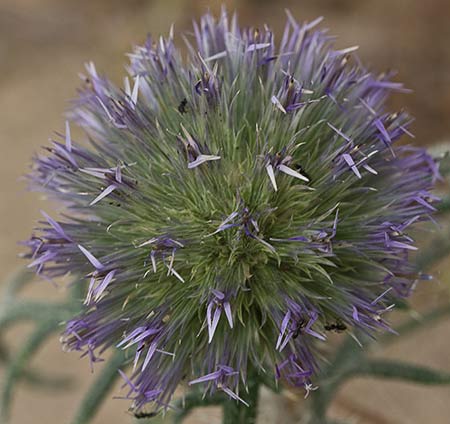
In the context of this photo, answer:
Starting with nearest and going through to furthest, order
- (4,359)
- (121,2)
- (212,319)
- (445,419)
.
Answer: (212,319), (4,359), (445,419), (121,2)

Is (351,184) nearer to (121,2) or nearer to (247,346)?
(247,346)

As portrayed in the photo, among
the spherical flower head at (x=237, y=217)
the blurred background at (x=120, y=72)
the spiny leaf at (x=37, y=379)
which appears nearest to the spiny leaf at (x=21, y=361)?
the spiny leaf at (x=37, y=379)

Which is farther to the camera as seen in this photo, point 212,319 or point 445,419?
point 445,419

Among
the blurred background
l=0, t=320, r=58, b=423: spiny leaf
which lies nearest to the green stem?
l=0, t=320, r=58, b=423: spiny leaf

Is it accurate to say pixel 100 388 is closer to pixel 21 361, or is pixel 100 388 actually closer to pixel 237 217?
pixel 21 361

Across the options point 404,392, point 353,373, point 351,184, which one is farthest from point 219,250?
point 404,392

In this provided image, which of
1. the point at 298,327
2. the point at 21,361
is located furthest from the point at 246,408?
the point at 21,361

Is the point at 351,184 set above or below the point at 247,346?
above
